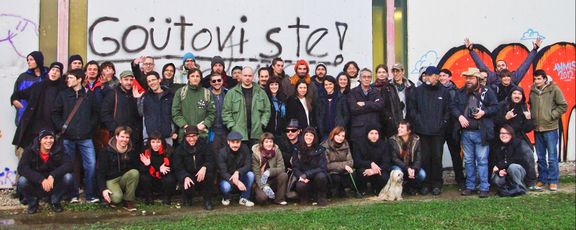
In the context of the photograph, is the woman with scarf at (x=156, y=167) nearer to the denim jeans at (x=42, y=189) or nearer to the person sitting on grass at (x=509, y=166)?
the denim jeans at (x=42, y=189)

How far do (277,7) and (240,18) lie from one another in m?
0.61

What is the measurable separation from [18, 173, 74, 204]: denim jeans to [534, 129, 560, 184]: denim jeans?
20.4 ft

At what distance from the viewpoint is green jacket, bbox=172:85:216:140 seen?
281 inches

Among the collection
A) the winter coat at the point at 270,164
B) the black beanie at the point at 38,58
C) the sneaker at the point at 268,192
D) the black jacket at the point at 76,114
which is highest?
the black beanie at the point at 38,58

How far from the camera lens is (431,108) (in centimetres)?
771

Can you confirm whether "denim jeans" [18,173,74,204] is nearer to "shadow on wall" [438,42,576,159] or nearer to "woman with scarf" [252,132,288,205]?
"woman with scarf" [252,132,288,205]

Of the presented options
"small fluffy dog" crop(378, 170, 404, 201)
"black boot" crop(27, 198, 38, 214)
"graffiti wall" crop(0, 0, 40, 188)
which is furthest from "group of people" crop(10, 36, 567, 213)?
"graffiti wall" crop(0, 0, 40, 188)

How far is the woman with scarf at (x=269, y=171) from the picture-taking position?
23.1 ft

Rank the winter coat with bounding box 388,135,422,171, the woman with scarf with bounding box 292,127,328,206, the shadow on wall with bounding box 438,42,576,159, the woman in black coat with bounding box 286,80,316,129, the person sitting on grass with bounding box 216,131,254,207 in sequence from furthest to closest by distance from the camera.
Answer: the shadow on wall with bounding box 438,42,576,159 < the winter coat with bounding box 388,135,422,171 < the woman in black coat with bounding box 286,80,316,129 < the woman with scarf with bounding box 292,127,328,206 < the person sitting on grass with bounding box 216,131,254,207

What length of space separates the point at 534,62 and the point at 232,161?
20.7 ft

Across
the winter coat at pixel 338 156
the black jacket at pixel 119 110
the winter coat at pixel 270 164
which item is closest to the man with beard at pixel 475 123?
the winter coat at pixel 338 156

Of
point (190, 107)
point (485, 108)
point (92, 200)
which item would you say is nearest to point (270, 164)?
point (190, 107)

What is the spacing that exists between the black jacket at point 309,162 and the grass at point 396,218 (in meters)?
0.51

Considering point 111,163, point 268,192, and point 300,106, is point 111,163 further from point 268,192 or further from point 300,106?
point 300,106
